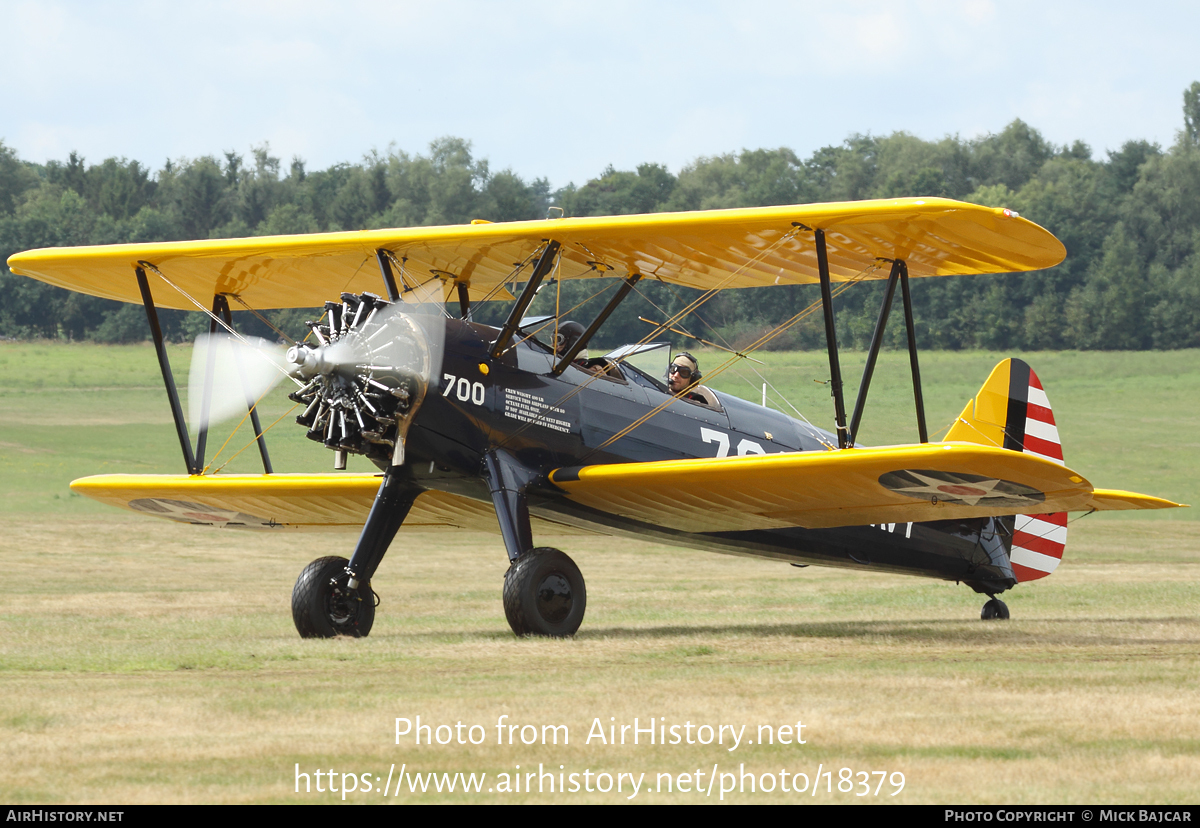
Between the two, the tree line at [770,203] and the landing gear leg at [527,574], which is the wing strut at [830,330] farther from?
the tree line at [770,203]

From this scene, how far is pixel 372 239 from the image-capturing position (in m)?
10.2

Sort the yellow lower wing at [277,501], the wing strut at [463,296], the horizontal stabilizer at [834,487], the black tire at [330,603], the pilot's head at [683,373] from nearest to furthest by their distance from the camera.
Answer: the horizontal stabilizer at [834,487] < the black tire at [330,603] < the wing strut at [463,296] < the pilot's head at [683,373] < the yellow lower wing at [277,501]

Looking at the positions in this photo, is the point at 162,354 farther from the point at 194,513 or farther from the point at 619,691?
the point at 619,691

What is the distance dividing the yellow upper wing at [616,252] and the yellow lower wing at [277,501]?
1.58m

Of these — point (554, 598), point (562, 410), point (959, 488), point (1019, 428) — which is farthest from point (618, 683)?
point (1019, 428)

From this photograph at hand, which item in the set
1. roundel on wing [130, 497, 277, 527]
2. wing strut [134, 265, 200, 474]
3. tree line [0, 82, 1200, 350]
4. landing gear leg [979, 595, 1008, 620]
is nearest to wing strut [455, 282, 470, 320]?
wing strut [134, 265, 200, 474]

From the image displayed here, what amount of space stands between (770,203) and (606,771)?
8083cm

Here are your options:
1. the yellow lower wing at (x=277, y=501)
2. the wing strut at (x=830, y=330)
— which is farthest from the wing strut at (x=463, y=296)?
the wing strut at (x=830, y=330)

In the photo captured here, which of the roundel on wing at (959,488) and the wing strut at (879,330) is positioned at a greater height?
the wing strut at (879,330)

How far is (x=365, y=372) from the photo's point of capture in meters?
9.15

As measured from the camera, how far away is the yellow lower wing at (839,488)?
9.34 metres

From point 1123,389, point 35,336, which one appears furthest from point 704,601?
point 35,336

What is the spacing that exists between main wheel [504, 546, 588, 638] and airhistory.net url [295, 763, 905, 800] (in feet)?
13.6
